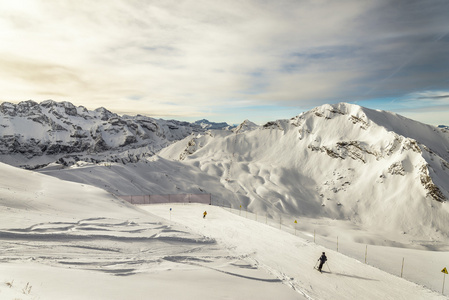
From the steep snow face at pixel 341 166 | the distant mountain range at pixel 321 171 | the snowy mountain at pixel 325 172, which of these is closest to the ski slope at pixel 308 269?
the distant mountain range at pixel 321 171

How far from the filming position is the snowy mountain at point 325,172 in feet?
189

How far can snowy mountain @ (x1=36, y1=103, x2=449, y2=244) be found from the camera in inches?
2274

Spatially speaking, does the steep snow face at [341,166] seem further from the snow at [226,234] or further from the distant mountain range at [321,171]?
the snow at [226,234]

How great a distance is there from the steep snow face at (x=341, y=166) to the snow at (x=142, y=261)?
4359 centimetres

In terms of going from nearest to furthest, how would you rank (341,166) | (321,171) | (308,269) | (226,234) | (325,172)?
(308,269), (226,234), (341,166), (325,172), (321,171)

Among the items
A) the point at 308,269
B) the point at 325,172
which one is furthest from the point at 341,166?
the point at 308,269

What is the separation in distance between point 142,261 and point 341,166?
265ft

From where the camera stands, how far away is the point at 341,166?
8094 centimetres

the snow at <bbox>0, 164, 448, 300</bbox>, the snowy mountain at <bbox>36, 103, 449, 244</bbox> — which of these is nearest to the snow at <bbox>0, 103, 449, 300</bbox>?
the snow at <bbox>0, 164, 448, 300</bbox>

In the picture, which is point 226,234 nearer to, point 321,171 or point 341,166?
point 321,171

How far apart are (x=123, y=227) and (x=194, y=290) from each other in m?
9.50

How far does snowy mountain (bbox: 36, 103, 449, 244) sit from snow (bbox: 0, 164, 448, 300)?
31968 millimetres

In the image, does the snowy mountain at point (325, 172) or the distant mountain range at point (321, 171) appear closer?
the snowy mountain at point (325, 172)

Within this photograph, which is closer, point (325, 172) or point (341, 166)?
point (341, 166)
